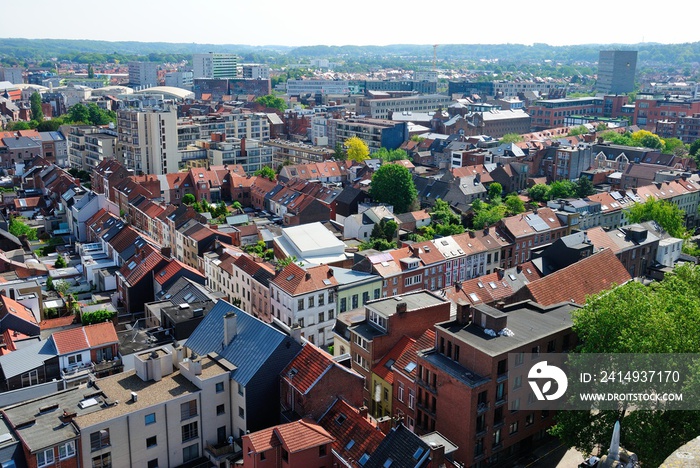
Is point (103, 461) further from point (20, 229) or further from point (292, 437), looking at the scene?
point (20, 229)

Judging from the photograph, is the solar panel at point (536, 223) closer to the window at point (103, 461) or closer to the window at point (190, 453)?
the window at point (190, 453)

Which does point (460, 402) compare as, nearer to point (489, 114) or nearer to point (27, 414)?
point (27, 414)

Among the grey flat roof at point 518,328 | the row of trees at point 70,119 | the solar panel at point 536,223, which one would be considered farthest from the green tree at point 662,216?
the row of trees at point 70,119

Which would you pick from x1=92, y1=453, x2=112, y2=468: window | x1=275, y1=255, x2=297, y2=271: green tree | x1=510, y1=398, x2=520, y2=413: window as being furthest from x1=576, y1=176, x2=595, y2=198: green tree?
x1=92, y1=453, x2=112, y2=468: window

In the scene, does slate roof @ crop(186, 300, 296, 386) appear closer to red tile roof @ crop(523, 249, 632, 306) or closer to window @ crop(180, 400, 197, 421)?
window @ crop(180, 400, 197, 421)

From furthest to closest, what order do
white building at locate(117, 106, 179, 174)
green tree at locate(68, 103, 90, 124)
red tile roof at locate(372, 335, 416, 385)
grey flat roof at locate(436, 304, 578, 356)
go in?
green tree at locate(68, 103, 90, 124)
white building at locate(117, 106, 179, 174)
red tile roof at locate(372, 335, 416, 385)
grey flat roof at locate(436, 304, 578, 356)
